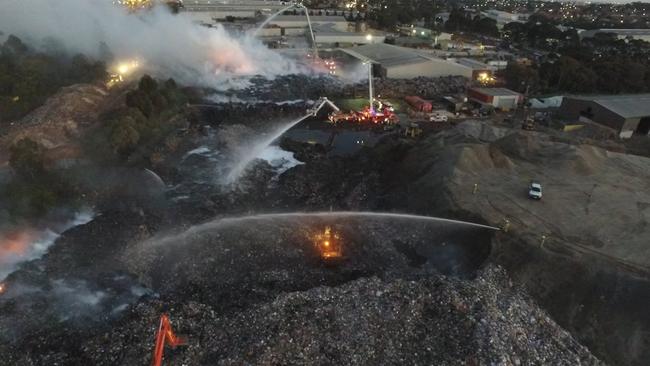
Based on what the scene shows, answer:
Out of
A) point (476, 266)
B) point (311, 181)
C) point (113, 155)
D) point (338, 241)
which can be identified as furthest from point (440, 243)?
point (113, 155)

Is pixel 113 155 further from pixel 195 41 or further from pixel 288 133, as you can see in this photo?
pixel 195 41

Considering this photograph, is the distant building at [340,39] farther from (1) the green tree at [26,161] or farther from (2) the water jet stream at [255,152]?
(1) the green tree at [26,161]

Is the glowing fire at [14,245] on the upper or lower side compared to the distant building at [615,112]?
upper

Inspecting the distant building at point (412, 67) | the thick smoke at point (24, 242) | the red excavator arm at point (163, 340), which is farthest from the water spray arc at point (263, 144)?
the red excavator arm at point (163, 340)

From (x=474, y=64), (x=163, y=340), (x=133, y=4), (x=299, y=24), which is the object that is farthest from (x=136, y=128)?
(x=299, y=24)

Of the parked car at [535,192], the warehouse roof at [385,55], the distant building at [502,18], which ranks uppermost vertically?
the warehouse roof at [385,55]

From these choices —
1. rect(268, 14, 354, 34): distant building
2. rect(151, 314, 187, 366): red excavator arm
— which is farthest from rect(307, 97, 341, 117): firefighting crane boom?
rect(268, 14, 354, 34): distant building

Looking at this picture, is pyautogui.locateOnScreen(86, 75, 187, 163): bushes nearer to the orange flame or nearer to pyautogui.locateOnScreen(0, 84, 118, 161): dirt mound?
pyautogui.locateOnScreen(0, 84, 118, 161): dirt mound

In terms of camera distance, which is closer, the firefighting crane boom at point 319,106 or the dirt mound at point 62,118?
the dirt mound at point 62,118
